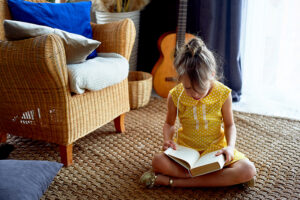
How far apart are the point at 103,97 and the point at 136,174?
42 cm

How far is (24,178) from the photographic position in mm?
920

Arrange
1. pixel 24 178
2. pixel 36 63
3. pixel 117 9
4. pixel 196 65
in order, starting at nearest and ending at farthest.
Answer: pixel 24 178, pixel 196 65, pixel 36 63, pixel 117 9

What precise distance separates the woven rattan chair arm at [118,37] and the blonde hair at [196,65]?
56 cm

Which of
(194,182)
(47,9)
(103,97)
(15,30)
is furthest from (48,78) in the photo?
(194,182)

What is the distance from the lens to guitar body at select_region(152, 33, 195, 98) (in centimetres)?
229

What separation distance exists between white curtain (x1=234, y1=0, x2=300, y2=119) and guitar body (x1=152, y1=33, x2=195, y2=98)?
→ 1.50ft

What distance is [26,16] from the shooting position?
1.52m

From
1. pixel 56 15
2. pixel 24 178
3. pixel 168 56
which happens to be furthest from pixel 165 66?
pixel 24 178

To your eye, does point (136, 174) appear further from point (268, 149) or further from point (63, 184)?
point (268, 149)

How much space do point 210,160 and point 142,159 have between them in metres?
0.46

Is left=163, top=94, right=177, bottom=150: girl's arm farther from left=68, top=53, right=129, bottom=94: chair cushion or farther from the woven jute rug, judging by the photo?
left=68, top=53, right=129, bottom=94: chair cushion

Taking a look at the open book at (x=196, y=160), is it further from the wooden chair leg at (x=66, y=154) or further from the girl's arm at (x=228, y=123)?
the wooden chair leg at (x=66, y=154)

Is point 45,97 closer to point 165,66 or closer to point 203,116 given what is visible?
point 203,116

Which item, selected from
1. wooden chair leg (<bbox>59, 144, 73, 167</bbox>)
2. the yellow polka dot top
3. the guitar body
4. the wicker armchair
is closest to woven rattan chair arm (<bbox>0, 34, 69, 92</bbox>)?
the wicker armchair
